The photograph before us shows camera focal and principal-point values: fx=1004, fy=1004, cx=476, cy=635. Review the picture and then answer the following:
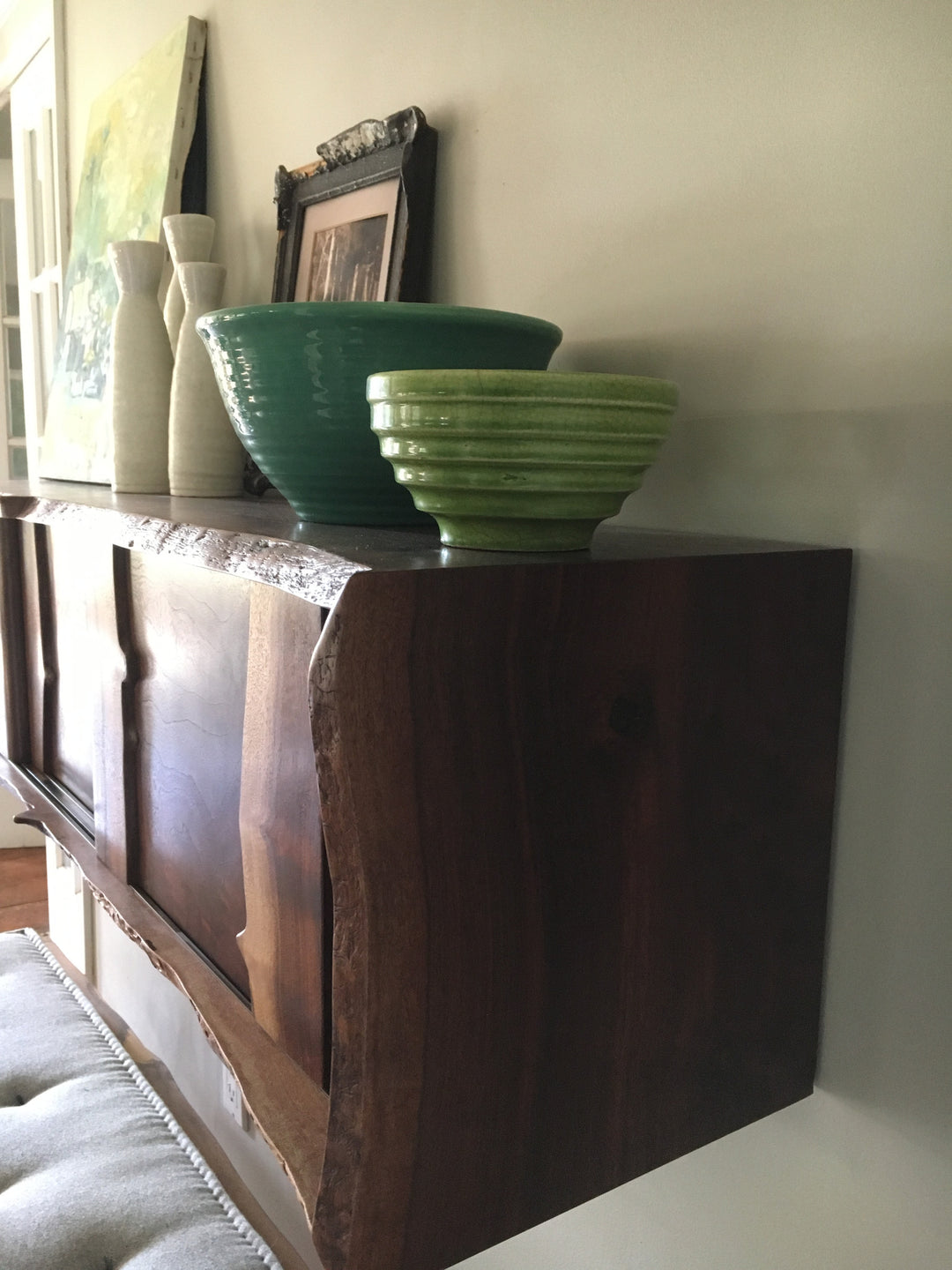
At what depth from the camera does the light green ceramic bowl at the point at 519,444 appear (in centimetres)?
47

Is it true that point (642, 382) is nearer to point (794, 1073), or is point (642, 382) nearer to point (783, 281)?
point (783, 281)

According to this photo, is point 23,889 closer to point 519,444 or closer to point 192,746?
point 192,746

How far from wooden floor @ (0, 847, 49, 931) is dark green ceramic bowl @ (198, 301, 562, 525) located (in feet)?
6.81

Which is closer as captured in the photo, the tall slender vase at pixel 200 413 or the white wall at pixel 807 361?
the white wall at pixel 807 361

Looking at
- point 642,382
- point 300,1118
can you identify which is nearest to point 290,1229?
point 300,1118

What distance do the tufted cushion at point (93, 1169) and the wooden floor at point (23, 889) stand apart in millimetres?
1116

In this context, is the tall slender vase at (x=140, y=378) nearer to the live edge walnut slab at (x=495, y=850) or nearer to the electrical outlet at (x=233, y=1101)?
the live edge walnut slab at (x=495, y=850)

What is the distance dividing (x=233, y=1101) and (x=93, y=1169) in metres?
0.41

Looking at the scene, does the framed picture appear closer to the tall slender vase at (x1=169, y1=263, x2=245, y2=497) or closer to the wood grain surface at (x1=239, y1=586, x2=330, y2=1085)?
the tall slender vase at (x1=169, y1=263, x2=245, y2=497)

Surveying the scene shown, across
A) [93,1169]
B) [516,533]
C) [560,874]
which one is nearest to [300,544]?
[516,533]

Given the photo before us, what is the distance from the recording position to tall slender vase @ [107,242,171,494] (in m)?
1.06

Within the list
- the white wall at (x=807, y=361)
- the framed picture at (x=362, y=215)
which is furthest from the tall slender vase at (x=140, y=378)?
the white wall at (x=807, y=361)

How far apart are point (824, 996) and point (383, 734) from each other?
38 centimetres

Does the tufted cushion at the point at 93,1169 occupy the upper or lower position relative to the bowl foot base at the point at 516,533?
lower
